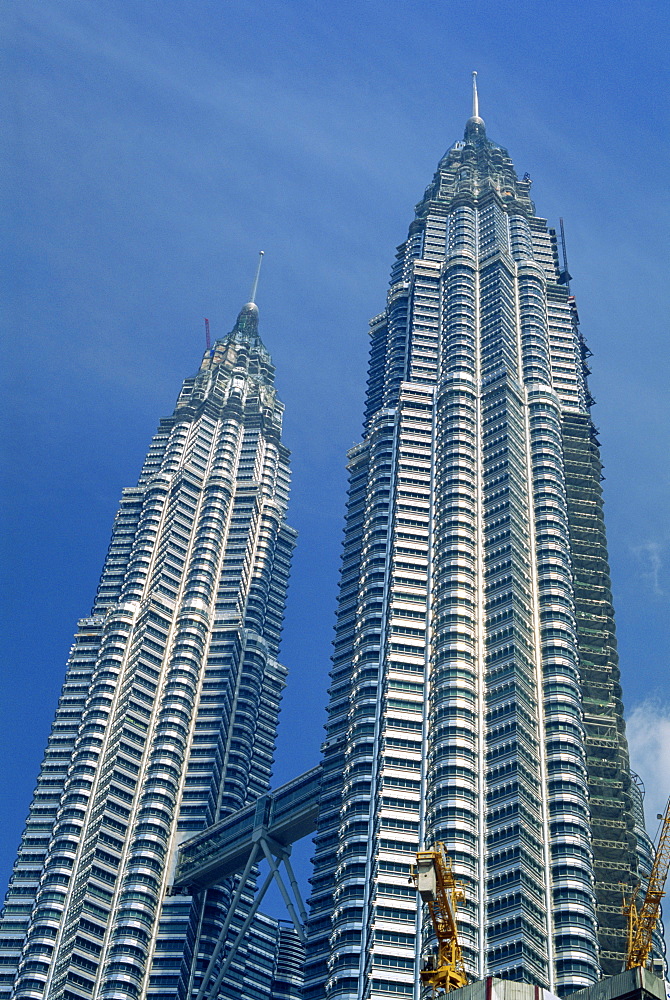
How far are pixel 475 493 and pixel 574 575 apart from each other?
733 inches

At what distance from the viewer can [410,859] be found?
511 ft

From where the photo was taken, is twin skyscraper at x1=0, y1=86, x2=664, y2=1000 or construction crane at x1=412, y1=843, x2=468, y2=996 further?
twin skyscraper at x1=0, y1=86, x2=664, y2=1000

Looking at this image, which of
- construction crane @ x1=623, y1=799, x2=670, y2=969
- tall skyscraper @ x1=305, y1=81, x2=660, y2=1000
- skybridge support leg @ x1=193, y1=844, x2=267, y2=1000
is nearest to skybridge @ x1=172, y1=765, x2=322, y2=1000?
skybridge support leg @ x1=193, y1=844, x2=267, y2=1000

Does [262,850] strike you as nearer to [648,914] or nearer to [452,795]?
[452,795]

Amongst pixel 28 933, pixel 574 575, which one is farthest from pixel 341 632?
pixel 28 933

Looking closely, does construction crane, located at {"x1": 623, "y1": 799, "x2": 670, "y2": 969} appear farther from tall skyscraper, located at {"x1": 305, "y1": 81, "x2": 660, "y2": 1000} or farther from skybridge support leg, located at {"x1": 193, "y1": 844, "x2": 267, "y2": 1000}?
skybridge support leg, located at {"x1": 193, "y1": 844, "x2": 267, "y2": 1000}

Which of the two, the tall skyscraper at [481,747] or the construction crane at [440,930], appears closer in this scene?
the construction crane at [440,930]

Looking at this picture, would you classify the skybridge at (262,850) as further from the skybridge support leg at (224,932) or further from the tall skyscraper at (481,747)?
the tall skyscraper at (481,747)

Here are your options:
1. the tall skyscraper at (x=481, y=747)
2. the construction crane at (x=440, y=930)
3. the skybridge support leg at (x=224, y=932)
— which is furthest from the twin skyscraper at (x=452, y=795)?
the construction crane at (x=440, y=930)

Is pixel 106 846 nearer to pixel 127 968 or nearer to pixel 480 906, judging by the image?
pixel 127 968

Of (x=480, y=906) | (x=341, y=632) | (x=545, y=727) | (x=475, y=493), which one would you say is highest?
(x=475, y=493)

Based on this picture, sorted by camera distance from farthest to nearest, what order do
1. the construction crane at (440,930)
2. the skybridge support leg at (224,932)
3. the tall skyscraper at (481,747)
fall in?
the skybridge support leg at (224,932) < the tall skyscraper at (481,747) < the construction crane at (440,930)

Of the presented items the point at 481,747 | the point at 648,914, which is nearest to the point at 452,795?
the point at 481,747

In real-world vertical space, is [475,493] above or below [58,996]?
above
